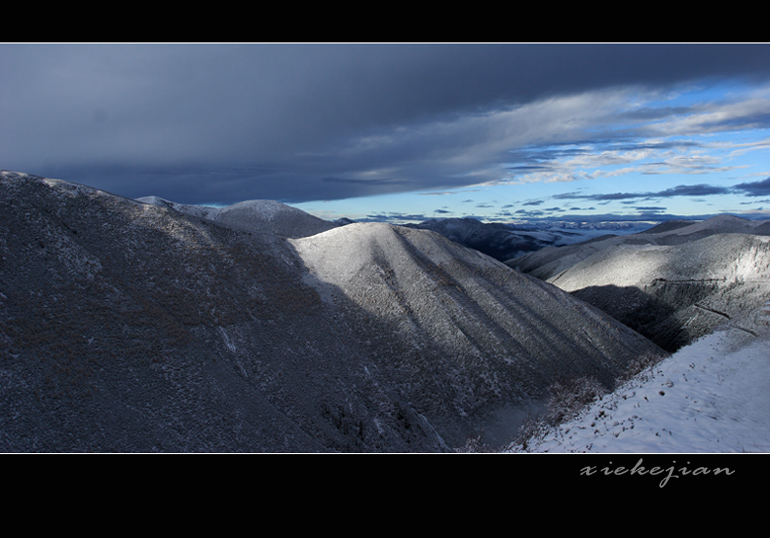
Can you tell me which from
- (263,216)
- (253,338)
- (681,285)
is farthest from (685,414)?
(263,216)

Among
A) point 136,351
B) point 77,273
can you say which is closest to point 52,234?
point 77,273

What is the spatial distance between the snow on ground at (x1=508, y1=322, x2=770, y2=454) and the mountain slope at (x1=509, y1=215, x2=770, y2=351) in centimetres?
2533

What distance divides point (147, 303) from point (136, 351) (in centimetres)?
479

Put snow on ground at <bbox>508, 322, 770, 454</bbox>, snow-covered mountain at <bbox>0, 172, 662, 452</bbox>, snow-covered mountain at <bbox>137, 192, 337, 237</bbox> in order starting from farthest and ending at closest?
snow-covered mountain at <bbox>137, 192, 337, 237</bbox> < snow-covered mountain at <bbox>0, 172, 662, 452</bbox> < snow on ground at <bbox>508, 322, 770, 454</bbox>

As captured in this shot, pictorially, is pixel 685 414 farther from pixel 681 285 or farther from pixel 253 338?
pixel 681 285

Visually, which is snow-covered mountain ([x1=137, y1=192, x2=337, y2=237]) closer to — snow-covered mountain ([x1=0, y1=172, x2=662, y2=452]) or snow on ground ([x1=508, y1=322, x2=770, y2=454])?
snow-covered mountain ([x1=0, y1=172, x2=662, y2=452])

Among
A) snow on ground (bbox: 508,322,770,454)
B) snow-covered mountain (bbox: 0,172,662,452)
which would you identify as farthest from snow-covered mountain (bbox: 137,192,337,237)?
snow on ground (bbox: 508,322,770,454)

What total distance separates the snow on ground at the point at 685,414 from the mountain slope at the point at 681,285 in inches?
997

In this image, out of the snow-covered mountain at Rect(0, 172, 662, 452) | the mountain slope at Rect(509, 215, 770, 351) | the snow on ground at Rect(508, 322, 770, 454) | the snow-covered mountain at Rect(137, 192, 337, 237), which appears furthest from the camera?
the snow-covered mountain at Rect(137, 192, 337, 237)

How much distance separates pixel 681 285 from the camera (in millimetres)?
50438

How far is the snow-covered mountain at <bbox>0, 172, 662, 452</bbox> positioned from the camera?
1727cm

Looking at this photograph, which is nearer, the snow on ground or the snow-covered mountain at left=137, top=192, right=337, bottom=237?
the snow on ground

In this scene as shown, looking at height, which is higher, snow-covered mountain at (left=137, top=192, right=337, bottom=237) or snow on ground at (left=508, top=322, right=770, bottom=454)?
snow-covered mountain at (left=137, top=192, right=337, bottom=237)

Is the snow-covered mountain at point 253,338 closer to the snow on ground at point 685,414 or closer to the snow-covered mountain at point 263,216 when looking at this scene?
the snow on ground at point 685,414
